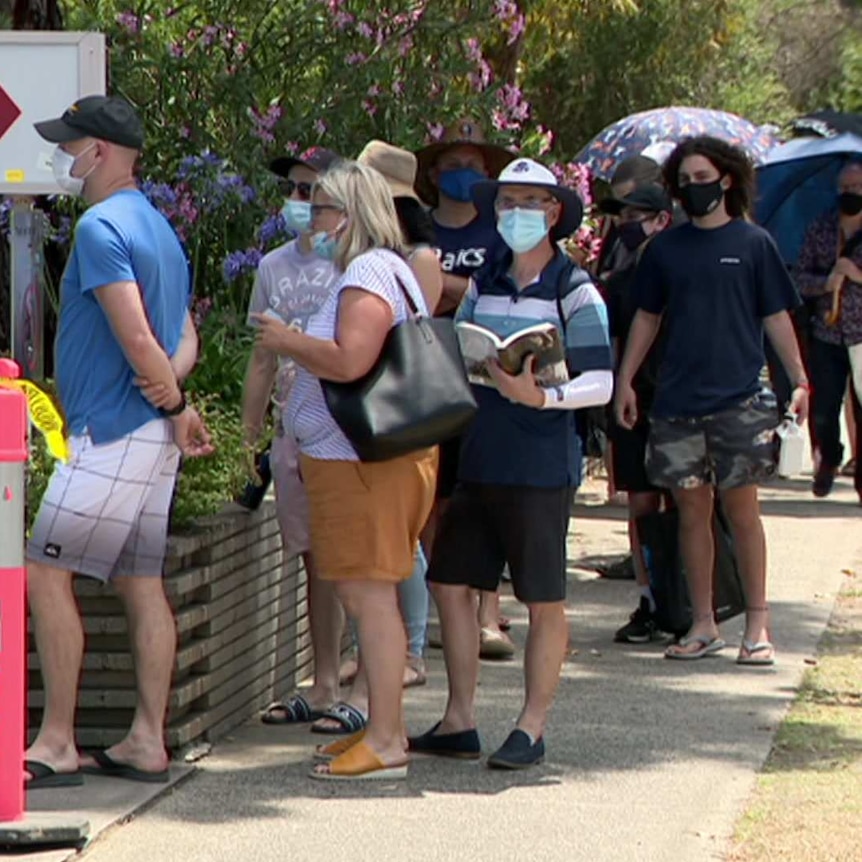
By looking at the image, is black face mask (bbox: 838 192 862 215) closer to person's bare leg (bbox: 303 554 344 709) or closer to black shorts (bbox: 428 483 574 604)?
person's bare leg (bbox: 303 554 344 709)

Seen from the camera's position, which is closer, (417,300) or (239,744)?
(417,300)

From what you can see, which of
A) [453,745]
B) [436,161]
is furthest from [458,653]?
[436,161]

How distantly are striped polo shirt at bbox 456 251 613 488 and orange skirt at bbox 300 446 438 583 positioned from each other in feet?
1.15

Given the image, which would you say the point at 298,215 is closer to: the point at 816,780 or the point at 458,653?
the point at 458,653

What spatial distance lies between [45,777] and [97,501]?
0.81 meters

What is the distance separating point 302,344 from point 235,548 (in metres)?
1.27

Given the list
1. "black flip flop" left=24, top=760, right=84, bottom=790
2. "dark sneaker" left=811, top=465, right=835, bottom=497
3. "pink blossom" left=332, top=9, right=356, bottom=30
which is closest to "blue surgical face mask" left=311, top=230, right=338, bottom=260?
"black flip flop" left=24, top=760, right=84, bottom=790

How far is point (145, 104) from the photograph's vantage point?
35.9 feet

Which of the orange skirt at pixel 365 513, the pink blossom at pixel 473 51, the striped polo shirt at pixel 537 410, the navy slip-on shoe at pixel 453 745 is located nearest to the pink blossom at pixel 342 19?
the pink blossom at pixel 473 51

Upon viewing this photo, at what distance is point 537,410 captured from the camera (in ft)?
23.5

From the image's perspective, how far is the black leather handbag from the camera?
6.65 meters

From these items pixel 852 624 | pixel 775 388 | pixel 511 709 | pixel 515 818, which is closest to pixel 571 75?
pixel 775 388

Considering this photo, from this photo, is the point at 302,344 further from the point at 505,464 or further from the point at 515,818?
the point at 515,818

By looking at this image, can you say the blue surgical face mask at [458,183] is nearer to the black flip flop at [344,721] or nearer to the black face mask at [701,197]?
the black face mask at [701,197]
